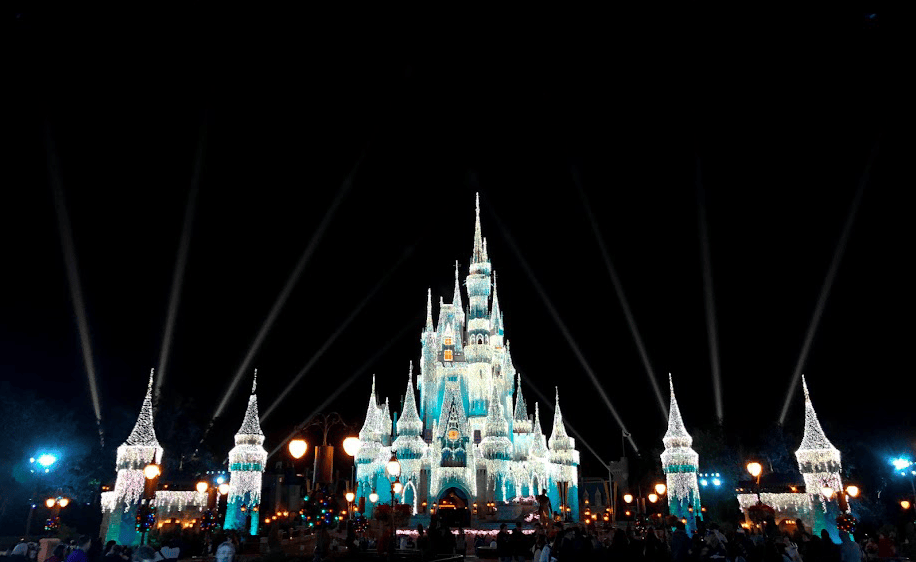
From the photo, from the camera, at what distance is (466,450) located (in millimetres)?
54906

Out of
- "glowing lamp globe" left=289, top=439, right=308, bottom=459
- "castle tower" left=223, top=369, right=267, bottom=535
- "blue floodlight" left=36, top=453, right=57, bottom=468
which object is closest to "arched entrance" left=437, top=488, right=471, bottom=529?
"castle tower" left=223, top=369, right=267, bottom=535

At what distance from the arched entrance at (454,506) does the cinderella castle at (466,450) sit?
0.09 meters

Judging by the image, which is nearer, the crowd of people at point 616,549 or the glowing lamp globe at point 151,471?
the crowd of people at point 616,549

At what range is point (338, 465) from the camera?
73062 mm

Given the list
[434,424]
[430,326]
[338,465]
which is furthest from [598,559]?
[338,465]

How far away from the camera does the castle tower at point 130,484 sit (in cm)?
2825

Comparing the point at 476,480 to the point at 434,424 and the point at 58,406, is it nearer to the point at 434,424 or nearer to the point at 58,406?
the point at 434,424

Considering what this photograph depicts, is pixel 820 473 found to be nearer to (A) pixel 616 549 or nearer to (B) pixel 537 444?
(A) pixel 616 549

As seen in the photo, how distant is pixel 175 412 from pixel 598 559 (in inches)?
1673

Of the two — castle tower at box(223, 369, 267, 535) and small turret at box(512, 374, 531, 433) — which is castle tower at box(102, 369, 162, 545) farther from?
small turret at box(512, 374, 531, 433)

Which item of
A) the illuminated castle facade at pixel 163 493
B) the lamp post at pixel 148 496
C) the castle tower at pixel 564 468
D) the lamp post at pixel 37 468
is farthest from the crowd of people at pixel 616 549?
the castle tower at pixel 564 468

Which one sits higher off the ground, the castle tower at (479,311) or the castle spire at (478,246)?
the castle spire at (478,246)

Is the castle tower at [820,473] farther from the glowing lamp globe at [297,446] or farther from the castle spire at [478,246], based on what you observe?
the castle spire at [478,246]

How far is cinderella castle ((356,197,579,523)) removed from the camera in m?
53.5
